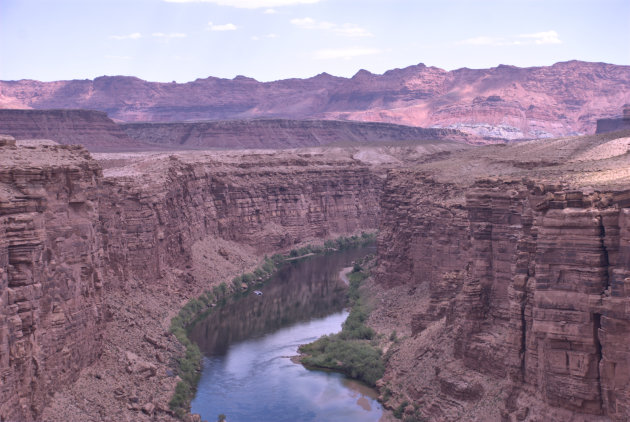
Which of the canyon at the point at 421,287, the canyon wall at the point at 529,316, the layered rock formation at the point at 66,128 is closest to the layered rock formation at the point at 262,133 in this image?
the layered rock formation at the point at 66,128

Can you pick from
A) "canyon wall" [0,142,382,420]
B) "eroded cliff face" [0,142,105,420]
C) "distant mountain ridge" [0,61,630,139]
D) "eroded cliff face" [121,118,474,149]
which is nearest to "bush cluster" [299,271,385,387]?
"canyon wall" [0,142,382,420]

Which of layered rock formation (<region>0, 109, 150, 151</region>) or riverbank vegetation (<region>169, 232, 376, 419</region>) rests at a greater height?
layered rock formation (<region>0, 109, 150, 151</region>)

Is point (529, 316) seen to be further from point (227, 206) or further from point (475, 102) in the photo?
point (475, 102)

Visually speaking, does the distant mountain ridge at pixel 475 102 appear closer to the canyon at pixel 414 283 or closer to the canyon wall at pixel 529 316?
the canyon at pixel 414 283

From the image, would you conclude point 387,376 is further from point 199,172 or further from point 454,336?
point 199,172

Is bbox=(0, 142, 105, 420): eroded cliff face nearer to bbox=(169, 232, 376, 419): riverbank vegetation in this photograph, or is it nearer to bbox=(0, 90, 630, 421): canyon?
bbox=(0, 90, 630, 421): canyon

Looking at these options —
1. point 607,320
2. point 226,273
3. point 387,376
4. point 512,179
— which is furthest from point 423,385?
point 226,273
